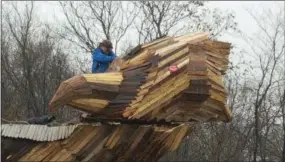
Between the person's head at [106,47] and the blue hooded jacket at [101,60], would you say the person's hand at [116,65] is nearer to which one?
the blue hooded jacket at [101,60]

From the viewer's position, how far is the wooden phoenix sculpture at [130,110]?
6.42 m

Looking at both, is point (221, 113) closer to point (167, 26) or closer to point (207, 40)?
point (207, 40)

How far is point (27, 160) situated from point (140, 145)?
146 cm

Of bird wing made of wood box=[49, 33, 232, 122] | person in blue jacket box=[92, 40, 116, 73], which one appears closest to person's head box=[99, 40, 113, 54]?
person in blue jacket box=[92, 40, 116, 73]

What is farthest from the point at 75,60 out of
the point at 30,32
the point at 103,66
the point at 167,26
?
the point at 103,66

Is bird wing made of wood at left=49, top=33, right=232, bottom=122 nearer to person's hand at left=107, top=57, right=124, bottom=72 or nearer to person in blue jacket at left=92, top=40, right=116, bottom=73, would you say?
person's hand at left=107, top=57, right=124, bottom=72

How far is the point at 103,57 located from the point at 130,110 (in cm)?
135

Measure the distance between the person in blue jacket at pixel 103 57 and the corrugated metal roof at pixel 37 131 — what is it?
128 cm

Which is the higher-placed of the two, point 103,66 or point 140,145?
point 103,66

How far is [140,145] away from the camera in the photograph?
650cm

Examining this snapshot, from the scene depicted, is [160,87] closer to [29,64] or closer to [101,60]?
[101,60]

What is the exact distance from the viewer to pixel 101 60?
745 cm

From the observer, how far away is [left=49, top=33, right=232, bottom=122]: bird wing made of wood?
6.40m

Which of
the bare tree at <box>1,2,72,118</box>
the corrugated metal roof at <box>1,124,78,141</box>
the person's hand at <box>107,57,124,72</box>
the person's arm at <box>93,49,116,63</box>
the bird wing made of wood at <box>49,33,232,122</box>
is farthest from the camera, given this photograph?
the bare tree at <box>1,2,72,118</box>
